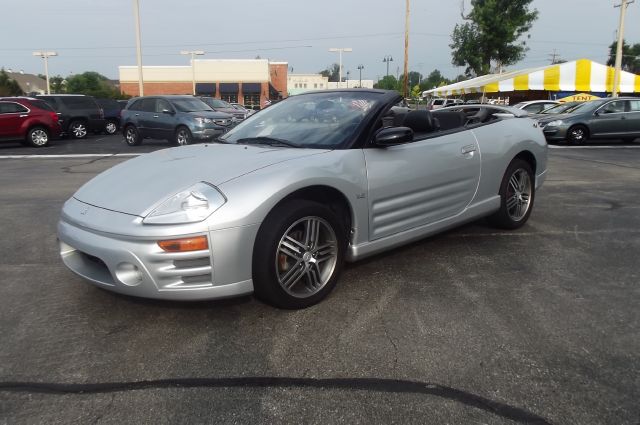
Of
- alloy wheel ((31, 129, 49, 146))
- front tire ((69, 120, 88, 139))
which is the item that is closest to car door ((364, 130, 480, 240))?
alloy wheel ((31, 129, 49, 146))

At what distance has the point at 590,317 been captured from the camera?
3.07 meters

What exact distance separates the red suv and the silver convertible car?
14421mm

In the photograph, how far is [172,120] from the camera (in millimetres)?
14719

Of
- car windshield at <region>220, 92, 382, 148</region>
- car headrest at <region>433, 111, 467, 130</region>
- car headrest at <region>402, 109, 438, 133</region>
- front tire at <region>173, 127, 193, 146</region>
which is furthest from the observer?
front tire at <region>173, 127, 193, 146</region>

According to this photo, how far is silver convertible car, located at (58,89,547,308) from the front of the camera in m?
2.75

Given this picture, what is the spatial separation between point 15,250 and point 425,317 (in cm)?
368

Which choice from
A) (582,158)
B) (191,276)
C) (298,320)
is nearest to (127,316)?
(191,276)

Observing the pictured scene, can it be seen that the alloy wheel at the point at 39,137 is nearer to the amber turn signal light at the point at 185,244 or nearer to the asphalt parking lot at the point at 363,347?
the asphalt parking lot at the point at 363,347

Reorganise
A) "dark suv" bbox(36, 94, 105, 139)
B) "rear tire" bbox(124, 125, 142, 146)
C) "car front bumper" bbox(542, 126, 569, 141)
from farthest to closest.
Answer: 1. "dark suv" bbox(36, 94, 105, 139)
2. "rear tire" bbox(124, 125, 142, 146)
3. "car front bumper" bbox(542, 126, 569, 141)

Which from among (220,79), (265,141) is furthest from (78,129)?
(220,79)

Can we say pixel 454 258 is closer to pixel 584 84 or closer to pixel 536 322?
pixel 536 322

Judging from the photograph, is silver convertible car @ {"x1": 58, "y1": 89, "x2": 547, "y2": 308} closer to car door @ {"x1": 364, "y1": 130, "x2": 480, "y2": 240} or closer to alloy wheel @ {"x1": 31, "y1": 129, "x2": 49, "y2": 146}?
car door @ {"x1": 364, "y1": 130, "x2": 480, "y2": 240}

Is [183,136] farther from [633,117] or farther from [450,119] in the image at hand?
[633,117]

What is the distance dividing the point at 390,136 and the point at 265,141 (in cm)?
95
